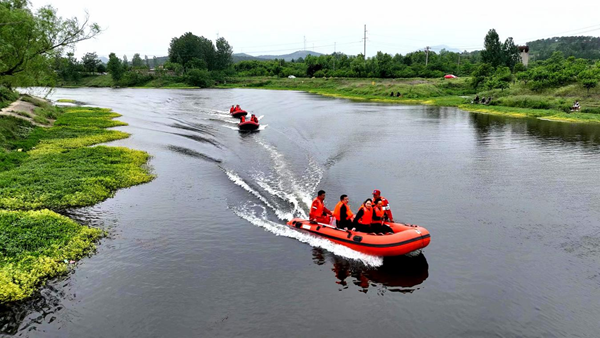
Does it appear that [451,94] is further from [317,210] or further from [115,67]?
[115,67]

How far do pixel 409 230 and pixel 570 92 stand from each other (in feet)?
166

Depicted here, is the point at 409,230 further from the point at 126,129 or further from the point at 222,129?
the point at 126,129

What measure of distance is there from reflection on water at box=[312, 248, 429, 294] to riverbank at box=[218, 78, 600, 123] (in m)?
40.6

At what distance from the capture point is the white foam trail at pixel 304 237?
14.8 metres

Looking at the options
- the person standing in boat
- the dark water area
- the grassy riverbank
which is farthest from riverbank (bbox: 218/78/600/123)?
the person standing in boat

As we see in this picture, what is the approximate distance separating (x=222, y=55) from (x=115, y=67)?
34082 mm

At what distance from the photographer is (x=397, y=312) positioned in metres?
11.9

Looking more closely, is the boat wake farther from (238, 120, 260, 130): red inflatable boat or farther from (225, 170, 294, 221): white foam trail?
(238, 120, 260, 130): red inflatable boat

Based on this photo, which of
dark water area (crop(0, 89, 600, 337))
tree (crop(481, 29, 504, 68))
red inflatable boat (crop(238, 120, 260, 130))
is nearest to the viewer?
dark water area (crop(0, 89, 600, 337))

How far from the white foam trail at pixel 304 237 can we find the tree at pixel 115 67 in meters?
123

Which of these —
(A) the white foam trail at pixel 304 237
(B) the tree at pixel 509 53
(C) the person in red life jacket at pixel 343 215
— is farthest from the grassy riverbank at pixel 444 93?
(A) the white foam trail at pixel 304 237

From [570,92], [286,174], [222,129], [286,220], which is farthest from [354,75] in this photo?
[286,220]

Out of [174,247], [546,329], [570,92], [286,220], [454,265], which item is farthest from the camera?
[570,92]

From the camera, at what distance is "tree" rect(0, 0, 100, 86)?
90.9 feet
